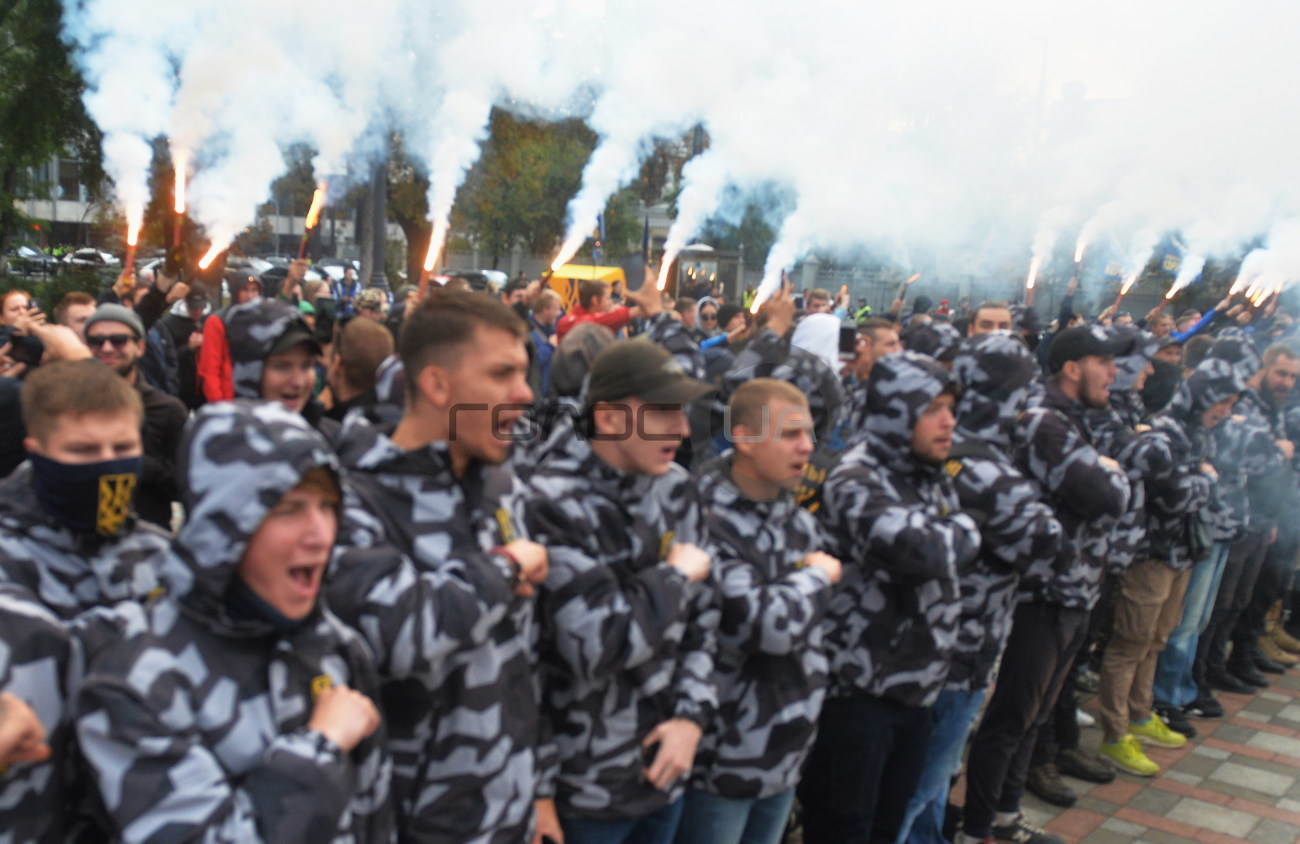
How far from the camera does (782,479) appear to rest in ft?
11.0

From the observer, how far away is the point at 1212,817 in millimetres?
5602

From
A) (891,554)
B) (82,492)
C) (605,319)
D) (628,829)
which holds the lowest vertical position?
(628,829)

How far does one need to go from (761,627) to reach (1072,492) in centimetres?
216

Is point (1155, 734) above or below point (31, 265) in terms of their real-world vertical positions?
below

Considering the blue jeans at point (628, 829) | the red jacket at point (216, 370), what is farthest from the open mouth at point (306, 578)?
the red jacket at point (216, 370)

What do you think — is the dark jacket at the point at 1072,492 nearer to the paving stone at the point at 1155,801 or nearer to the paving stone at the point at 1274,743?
the paving stone at the point at 1155,801

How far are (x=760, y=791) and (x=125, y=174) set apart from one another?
48.4ft

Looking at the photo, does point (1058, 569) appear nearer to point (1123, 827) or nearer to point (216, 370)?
point (1123, 827)

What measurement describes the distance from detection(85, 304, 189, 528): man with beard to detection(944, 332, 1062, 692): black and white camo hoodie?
120 inches

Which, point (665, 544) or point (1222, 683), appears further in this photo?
point (1222, 683)

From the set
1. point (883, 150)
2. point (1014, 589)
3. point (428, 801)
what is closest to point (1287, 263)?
point (883, 150)

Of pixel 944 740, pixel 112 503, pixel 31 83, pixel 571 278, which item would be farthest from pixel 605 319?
pixel 31 83

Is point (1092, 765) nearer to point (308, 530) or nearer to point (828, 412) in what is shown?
point (828, 412)

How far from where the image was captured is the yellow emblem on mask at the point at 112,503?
2428 millimetres
